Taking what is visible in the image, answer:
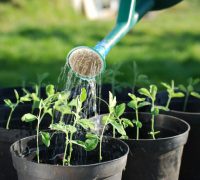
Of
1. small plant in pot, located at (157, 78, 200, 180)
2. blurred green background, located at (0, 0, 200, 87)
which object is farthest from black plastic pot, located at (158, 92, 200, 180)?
blurred green background, located at (0, 0, 200, 87)

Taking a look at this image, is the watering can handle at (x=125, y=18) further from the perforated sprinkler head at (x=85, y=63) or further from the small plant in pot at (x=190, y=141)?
the small plant in pot at (x=190, y=141)

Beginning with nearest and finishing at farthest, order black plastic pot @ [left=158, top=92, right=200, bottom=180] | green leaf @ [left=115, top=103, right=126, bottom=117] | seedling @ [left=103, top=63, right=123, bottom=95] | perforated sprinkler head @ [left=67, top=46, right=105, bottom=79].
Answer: green leaf @ [left=115, top=103, right=126, bottom=117]
perforated sprinkler head @ [left=67, top=46, right=105, bottom=79]
black plastic pot @ [left=158, top=92, right=200, bottom=180]
seedling @ [left=103, top=63, right=123, bottom=95]

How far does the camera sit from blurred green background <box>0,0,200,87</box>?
596 cm

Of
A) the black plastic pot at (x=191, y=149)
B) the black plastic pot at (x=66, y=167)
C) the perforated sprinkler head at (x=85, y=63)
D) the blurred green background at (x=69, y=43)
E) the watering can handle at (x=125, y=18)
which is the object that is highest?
the watering can handle at (x=125, y=18)

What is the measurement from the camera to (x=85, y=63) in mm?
2613

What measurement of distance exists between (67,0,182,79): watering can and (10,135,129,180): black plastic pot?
0.33 m

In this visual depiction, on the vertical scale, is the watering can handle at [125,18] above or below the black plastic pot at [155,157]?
above

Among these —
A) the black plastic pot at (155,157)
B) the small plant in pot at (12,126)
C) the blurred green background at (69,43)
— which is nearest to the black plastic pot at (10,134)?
the small plant in pot at (12,126)

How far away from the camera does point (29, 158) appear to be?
7.79ft

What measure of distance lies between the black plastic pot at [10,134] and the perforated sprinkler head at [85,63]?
36 centimetres

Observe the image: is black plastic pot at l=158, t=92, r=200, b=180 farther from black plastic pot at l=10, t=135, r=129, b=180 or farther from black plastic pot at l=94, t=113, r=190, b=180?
black plastic pot at l=10, t=135, r=129, b=180

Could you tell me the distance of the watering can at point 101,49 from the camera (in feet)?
8.25

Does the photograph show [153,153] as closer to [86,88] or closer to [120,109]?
[120,109]

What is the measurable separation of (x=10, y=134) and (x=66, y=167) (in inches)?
21.2
